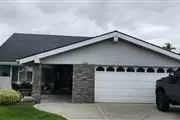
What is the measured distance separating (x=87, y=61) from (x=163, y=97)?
5374mm

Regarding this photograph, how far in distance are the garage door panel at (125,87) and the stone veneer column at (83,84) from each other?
35cm

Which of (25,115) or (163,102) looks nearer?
(25,115)

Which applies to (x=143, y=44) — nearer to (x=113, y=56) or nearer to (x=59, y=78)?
(x=113, y=56)

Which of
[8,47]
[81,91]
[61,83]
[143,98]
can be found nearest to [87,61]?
[81,91]

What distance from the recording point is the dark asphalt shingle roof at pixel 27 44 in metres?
25.9

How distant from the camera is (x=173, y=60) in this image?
62.3 feet

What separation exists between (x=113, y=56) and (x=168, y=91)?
17.0 feet

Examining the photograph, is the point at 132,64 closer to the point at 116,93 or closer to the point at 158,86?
the point at 116,93

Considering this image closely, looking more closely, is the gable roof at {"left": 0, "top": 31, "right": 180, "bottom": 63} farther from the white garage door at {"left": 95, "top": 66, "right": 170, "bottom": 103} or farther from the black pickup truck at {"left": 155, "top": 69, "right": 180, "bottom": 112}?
the black pickup truck at {"left": 155, "top": 69, "right": 180, "bottom": 112}

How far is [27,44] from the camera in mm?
28516

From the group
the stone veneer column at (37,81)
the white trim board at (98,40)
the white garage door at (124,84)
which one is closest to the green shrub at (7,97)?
the stone veneer column at (37,81)

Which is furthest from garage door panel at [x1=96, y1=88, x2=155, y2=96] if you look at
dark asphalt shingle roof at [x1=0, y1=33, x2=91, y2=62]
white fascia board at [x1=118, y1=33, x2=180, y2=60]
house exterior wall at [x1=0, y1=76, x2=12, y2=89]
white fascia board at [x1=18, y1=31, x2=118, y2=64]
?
house exterior wall at [x1=0, y1=76, x2=12, y2=89]

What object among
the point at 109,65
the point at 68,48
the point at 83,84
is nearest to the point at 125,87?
the point at 109,65

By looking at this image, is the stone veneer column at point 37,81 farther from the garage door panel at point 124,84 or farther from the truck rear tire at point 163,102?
the truck rear tire at point 163,102
